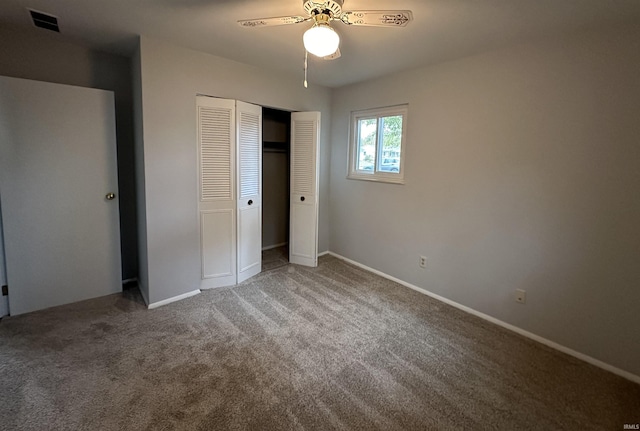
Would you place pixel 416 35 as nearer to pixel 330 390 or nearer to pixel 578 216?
pixel 578 216

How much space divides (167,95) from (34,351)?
7.53 feet

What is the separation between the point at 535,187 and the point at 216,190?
3.00 metres

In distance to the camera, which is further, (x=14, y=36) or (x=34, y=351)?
(x=14, y=36)

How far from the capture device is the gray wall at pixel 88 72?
2641 mm

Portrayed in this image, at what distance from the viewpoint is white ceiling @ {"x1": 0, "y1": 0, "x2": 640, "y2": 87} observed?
1.98 meters

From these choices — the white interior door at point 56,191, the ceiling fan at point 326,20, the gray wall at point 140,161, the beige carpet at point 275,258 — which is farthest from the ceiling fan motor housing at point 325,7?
the beige carpet at point 275,258

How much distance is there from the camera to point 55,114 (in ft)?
8.87

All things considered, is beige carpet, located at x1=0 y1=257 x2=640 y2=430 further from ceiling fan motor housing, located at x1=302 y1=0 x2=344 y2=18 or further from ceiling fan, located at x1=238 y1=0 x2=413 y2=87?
ceiling fan motor housing, located at x1=302 y1=0 x2=344 y2=18

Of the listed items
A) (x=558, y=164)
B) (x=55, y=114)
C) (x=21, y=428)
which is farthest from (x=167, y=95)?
(x=558, y=164)

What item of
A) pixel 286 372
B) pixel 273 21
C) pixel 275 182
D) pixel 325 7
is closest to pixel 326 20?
pixel 325 7

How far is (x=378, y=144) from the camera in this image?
3.84 meters

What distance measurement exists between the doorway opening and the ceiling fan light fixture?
9.16 feet

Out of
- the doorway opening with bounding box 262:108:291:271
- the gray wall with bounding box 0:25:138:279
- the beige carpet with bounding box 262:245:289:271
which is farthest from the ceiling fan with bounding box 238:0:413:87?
the beige carpet with bounding box 262:245:289:271

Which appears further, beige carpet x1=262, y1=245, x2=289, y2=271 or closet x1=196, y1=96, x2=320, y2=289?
beige carpet x1=262, y1=245, x2=289, y2=271
